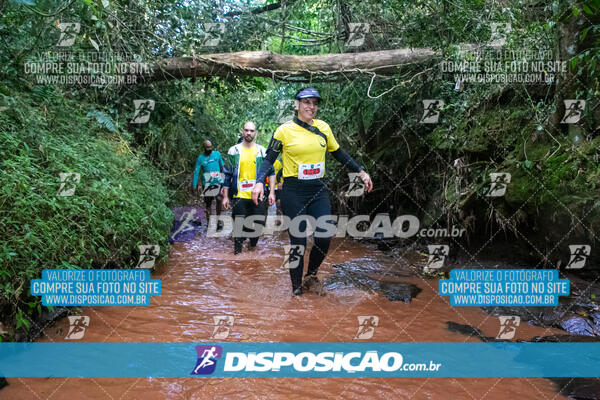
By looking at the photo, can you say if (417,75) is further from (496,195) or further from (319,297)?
(319,297)

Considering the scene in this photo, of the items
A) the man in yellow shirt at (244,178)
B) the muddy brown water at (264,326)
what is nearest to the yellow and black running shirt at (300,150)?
the muddy brown water at (264,326)

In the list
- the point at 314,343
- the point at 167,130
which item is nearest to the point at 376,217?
the point at 167,130

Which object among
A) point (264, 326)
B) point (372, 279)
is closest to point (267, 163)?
point (264, 326)

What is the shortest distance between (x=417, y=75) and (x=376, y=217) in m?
3.15

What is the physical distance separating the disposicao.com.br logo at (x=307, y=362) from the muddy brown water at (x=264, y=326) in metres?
0.12

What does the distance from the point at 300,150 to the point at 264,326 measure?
1.77 m

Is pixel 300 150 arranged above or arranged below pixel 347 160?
above

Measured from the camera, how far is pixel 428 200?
7340 mm

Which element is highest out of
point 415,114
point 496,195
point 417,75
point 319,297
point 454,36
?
point 454,36

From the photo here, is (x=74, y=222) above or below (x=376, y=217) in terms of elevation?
above

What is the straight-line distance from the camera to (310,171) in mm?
4305

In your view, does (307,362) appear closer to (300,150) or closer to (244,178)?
(300,150)

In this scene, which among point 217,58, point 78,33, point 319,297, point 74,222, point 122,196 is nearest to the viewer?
point 74,222

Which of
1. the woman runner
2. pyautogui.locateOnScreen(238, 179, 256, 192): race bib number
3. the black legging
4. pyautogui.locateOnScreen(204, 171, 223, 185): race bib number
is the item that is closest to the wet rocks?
the black legging
